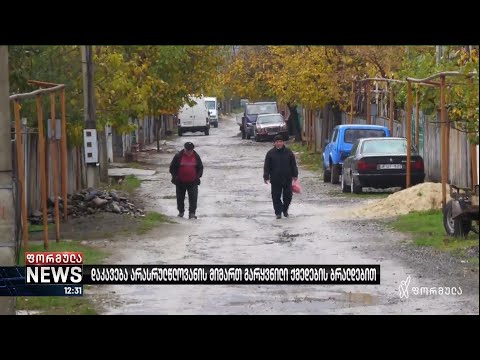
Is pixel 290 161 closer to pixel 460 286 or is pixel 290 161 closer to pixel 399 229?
pixel 399 229

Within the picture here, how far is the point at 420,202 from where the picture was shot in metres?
21.5

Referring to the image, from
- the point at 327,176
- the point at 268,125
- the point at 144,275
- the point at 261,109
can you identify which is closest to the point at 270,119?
the point at 268,125

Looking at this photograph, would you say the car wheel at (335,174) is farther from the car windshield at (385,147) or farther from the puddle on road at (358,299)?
the puddle on road at (358,299)

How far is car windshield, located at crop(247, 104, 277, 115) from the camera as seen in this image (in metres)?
64.9

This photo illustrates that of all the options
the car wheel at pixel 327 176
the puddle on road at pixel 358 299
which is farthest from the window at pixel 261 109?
the puddle on road at pixel 358 299

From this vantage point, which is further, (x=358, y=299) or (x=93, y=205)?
(x=93, y=205)

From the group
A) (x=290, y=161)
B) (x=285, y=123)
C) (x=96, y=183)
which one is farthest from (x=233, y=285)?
(x=285, y=123)

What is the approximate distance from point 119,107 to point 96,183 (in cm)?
289

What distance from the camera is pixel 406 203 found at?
21.6m

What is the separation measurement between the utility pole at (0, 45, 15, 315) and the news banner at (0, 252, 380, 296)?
15 centimetres

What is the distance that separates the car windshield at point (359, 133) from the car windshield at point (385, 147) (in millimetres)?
4001

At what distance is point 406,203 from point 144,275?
9.84 meters

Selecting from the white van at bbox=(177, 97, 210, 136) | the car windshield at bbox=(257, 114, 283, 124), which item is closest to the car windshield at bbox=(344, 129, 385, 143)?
the car windshield at bbox=(257, 114, 283, 124)

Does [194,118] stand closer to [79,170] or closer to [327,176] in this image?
[327,176]
